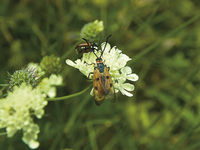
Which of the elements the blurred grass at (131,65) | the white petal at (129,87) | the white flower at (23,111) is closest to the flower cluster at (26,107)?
the white flower at (23,111)

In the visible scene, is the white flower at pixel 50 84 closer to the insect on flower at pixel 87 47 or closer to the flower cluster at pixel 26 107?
the flower cluster at pixel 26 107

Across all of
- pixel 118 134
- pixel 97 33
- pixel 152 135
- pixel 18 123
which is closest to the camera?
pixel 18 123

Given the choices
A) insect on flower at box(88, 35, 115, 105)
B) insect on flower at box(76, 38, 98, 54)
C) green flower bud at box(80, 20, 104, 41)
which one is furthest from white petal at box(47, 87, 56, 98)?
green flower bud at box(80, 20, 104, 41)

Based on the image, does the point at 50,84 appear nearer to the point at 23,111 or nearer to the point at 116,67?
the point at 23,111

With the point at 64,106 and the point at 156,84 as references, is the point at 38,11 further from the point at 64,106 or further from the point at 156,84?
the point at 156,84

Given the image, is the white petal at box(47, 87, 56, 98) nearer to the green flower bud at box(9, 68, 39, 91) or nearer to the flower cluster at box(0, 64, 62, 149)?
the flower cluster at box(0, 64, 62, 149)

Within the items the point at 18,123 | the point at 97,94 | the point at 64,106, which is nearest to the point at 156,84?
the point at 64,106
